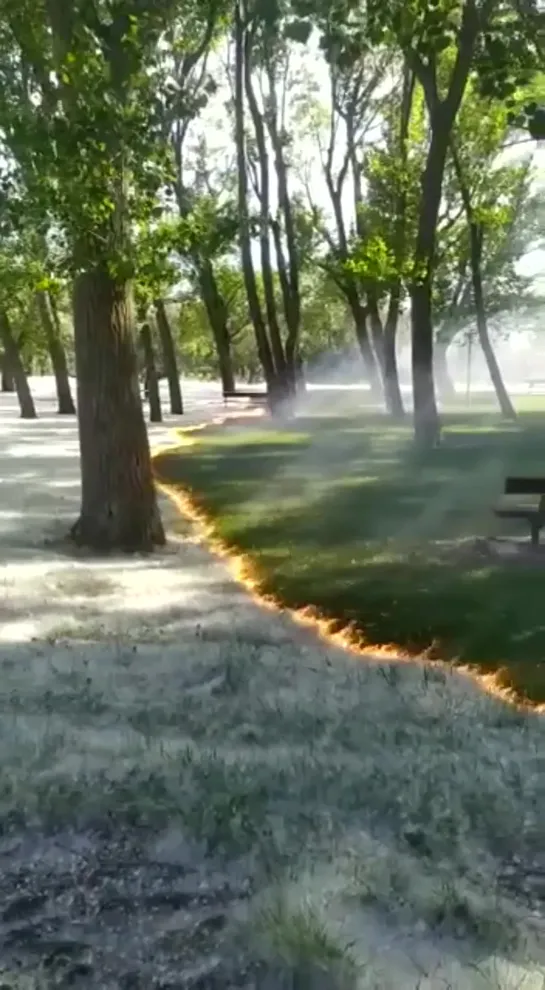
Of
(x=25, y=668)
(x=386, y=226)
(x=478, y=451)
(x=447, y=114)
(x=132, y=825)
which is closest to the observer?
(x=132, y=825)

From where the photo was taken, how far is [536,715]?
7684 mm

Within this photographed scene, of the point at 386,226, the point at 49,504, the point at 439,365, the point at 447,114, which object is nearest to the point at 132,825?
the point at 49,504

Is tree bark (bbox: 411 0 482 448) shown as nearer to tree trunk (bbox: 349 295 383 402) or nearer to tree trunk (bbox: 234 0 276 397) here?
tree trunk (bbox: 234 0 276 397)

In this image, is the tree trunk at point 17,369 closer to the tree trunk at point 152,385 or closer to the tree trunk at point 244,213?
the tree trunk at point 152,385

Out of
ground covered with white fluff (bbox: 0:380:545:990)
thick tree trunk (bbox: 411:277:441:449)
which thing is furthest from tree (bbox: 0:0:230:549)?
thick tree trunk (bbox: 411:277:441:449)

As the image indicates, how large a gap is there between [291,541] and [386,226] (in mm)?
17057

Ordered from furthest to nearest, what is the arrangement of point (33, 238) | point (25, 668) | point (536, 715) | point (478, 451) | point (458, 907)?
point (478, 451) < point (33, 238) < point (25, 668) < point (536, 715) < point (458, 907)

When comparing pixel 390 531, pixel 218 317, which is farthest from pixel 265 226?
pixel 390 531

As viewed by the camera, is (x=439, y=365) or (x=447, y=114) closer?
(x=447, y=114)

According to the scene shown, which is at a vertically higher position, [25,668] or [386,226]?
[386,226]

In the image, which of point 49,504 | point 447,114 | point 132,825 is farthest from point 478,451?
point 132,825

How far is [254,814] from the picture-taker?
5945 millimetres

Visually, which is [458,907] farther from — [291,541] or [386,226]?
[386,226]

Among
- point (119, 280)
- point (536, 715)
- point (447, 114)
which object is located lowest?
point (536, 715)
